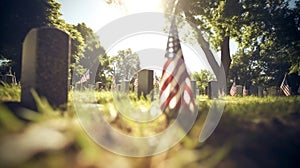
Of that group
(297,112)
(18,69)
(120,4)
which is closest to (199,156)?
(297,112)

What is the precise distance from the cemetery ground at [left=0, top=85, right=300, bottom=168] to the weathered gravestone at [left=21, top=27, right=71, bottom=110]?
1.24 metres

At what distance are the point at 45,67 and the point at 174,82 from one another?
2.56m

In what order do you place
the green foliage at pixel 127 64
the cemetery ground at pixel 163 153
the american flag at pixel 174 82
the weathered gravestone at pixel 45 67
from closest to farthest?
1. the cemetery ground at pixel 163 153
2. the weathered gravestone at pixel 45 67
3. the american flag at pixel 174 82
4. the green foliage at pixel 127 64

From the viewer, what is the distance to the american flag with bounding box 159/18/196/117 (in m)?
5.16

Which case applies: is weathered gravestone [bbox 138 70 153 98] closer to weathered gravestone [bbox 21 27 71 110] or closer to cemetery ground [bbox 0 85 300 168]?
weathered gravestone [bbox 21 27 71 110]

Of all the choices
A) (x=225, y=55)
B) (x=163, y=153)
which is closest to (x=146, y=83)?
(x=163, y=153)

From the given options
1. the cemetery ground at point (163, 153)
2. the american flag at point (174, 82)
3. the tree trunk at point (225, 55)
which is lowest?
the cemetery ground at point (163, 153)

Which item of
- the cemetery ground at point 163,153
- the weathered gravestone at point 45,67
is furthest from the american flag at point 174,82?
the weathered gravestone at point 45,67

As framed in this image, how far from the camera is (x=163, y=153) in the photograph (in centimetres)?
253

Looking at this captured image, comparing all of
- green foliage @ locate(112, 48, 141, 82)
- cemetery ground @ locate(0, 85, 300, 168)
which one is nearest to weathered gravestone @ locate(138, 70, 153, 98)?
cemetery ground @ locate(0, 85, 300, 168)

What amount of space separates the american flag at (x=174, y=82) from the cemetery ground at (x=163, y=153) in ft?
4.24

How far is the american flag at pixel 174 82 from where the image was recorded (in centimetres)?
516

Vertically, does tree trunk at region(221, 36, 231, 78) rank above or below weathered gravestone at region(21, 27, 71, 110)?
above

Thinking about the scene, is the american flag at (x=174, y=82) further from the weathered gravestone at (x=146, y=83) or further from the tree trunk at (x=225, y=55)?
the tree trunk at (x=225, y=55)
